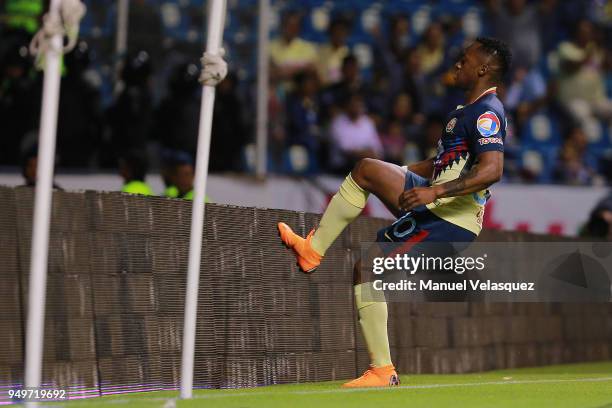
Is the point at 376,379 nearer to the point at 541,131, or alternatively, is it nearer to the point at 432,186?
the point at 432,186

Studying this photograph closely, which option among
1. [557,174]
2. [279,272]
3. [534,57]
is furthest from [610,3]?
[279,272]

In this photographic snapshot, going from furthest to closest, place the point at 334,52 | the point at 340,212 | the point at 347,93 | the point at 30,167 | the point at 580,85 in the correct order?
the point at 580,85 < the point at 334,52 < the point at 347,93 < the point at 30,167 < the point at 340,212

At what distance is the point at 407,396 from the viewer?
25.6 feet

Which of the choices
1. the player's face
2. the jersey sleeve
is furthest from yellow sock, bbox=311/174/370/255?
the player's face

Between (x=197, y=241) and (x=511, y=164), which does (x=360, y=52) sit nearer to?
(x=511, y=164)

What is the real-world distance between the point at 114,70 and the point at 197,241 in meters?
8.07

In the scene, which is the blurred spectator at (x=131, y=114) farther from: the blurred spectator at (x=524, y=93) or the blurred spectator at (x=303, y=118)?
the blurred spectator at (x=524, y=93)

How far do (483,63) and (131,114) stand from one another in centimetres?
663

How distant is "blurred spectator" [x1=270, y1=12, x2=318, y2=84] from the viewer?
56.9 feet

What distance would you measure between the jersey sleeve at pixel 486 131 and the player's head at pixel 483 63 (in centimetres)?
28

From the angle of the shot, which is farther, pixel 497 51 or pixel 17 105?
pixel 17 105

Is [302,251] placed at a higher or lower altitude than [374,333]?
higher

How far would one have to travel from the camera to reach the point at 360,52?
18953 millimetres

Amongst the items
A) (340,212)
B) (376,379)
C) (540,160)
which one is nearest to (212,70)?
(340,212)
